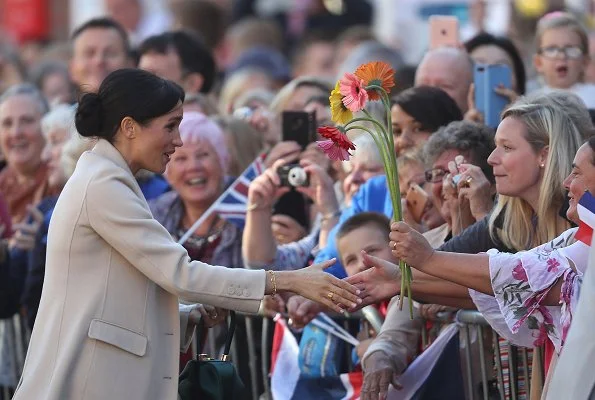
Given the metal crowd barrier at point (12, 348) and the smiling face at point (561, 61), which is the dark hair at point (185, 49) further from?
the smiling face at point (561, 61)

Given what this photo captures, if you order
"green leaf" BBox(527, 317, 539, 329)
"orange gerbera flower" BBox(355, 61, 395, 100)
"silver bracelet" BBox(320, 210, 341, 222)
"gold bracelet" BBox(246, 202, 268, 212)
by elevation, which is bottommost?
"green leaf" BBox(527, 317, 539, 329)

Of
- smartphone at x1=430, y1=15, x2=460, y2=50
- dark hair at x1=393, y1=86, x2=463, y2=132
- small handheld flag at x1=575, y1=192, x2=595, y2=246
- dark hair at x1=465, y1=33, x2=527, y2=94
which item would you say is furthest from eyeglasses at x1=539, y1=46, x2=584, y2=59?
small handheld flag at x1=575, y1=192, x2=595, y2=246

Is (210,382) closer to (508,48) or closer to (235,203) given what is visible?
(235,203)

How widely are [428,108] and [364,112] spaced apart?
2010 millimetres

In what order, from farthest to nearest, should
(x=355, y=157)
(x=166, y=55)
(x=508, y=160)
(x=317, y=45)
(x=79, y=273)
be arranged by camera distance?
(x=317, y=45)
(x=166, y=55)
(x=355, y=157)
(x=508, y=160)
(x=79, y=273)

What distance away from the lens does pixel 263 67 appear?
1362 centimetres

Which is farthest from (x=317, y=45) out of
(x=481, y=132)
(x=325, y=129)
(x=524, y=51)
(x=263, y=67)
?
(x=325, y=129)

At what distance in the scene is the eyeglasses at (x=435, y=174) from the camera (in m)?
7.30

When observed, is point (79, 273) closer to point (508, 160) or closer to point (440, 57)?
point (508, 160)

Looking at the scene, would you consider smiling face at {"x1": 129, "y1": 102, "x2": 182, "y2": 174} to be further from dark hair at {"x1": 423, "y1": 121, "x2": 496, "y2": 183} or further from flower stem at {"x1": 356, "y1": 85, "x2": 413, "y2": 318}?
dark hair at {"x1": 423, "y1": 121, "x2": 496, "y2": 183}

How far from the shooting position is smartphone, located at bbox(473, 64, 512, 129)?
8.47m

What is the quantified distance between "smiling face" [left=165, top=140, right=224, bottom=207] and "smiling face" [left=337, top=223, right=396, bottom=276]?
160cm

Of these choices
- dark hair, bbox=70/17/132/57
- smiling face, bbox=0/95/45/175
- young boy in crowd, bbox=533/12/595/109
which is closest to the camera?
young boy in crowd, bbox=533/12/595/109

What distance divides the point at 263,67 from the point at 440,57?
496 centimetres
